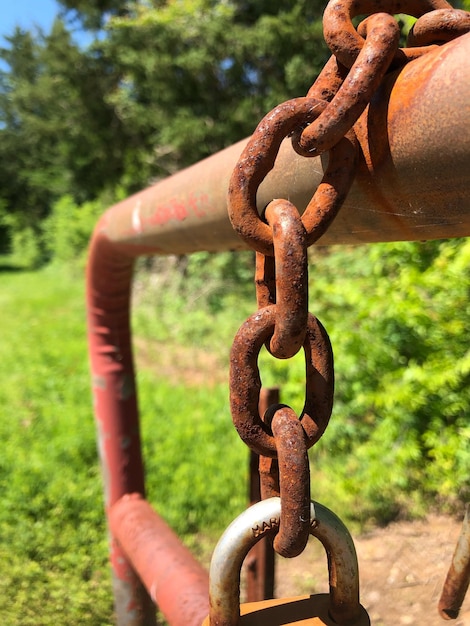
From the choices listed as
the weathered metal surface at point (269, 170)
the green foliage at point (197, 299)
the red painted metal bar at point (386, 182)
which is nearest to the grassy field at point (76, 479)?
the green foliage at point (197, 299)

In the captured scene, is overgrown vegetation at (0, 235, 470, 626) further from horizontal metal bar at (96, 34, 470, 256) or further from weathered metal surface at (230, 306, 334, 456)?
weathered metal surface at (230, 306, 334, 456)

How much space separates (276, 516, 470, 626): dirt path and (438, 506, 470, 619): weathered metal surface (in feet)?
3.82

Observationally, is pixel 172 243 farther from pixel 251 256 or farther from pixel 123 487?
pixel 251 256

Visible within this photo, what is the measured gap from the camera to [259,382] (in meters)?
0.46

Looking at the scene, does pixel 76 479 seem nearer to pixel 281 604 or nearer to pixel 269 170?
pixel 281 604

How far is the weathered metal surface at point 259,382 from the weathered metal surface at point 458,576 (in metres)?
0.41

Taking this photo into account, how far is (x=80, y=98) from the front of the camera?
13352 millimetres

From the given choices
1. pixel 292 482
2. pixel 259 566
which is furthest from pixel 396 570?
pixel 292 482

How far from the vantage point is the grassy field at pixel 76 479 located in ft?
8.21

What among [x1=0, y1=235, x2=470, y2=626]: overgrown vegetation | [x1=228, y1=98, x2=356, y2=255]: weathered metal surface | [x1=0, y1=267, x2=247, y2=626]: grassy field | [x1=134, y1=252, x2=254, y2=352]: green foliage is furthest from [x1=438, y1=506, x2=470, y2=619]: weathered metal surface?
[x1=134, y1=252, x2=254, y2=352]: green foliage

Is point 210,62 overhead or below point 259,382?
overhead

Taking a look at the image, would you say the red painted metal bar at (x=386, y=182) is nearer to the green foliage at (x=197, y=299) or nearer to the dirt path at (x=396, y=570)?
the dirt path at (x=396, y=570)

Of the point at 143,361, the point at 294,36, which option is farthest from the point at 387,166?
the point at 294,36

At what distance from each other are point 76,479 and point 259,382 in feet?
11.5
